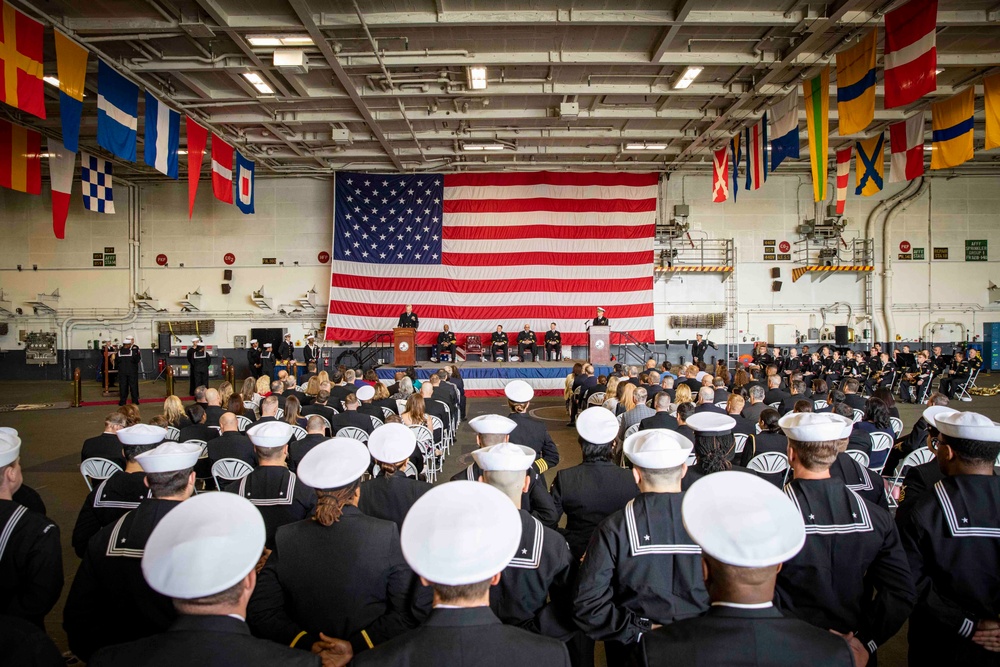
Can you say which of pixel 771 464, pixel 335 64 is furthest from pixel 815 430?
pixel 335 64

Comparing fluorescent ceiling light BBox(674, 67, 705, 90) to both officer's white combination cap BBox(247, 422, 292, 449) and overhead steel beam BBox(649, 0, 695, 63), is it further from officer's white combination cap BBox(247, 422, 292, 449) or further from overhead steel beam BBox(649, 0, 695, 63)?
officer's white combination cap BBox(247, 422, 292, 449)

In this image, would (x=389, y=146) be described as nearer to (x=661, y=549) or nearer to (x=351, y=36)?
(x=351, y=36)

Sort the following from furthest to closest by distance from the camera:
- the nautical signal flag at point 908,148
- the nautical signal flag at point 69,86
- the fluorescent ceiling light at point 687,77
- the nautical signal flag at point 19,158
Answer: the nautical signal flag at point 908,148 → the fluorescent ceiling light at point 687,77 → the nautical signal flag at point 19,158 → the nautical signal flag at point 69,86

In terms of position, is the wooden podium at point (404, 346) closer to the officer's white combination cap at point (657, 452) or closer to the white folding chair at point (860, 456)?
the white folding chair at point (860, 456)

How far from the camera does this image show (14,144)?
11102 mm

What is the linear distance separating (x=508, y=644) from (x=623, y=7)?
33.5ft

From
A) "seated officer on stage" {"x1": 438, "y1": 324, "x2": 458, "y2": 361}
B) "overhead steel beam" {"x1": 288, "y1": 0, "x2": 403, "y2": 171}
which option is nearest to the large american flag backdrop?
"seated officer on stage" {"x1": 438, "y1": 324, "x2": 458, "y2": 361}

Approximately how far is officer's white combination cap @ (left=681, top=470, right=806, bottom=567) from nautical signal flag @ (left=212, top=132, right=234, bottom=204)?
537 inches

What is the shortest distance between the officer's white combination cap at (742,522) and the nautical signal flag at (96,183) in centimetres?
1604

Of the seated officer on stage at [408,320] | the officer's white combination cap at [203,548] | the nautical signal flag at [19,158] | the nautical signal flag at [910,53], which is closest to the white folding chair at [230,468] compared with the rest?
the officer's white combination cap at [203,548]

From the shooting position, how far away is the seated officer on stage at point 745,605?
49.6 inches

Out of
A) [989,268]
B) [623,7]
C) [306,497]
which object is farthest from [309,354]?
[989,268]

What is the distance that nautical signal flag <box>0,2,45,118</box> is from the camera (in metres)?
7.15

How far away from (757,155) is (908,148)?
10.3ft
